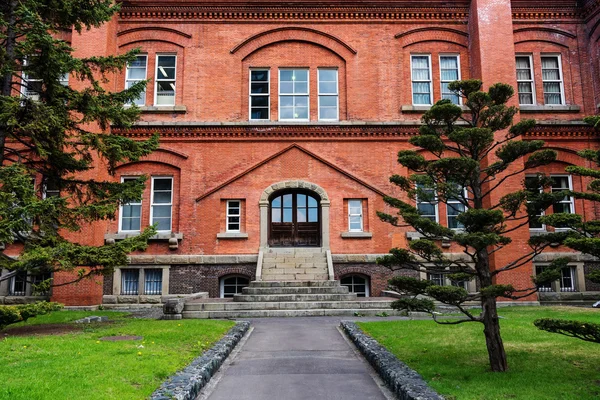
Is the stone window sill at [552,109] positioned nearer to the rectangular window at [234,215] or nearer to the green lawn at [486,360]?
the green lawn at [486,360]

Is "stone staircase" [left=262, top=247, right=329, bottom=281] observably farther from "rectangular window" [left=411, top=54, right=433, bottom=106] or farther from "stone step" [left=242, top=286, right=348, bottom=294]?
"rectangular window" [left=411, top=54, right=433, bottom=106]

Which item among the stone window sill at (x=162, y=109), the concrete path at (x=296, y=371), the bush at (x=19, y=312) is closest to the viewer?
the concrete path at (x=296, y=371)

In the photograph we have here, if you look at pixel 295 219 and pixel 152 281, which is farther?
pixel 295 219

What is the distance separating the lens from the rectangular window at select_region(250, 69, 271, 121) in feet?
61.0

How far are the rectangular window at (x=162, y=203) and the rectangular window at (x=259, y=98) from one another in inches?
165

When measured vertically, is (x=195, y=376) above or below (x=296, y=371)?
above

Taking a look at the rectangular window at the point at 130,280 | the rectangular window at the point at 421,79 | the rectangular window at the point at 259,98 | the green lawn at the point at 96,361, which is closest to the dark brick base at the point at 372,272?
the rectangular window at the point at 259,98

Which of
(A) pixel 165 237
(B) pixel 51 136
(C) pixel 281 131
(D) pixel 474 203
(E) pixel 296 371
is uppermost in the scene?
(C) pixel 281 131

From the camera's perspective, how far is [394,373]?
6391 millimetres

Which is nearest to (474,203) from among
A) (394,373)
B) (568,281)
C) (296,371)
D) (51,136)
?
(394,373)

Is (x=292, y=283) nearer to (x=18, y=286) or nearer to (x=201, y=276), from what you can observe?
(x=201, y=276)

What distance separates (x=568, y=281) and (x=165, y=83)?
680 inches

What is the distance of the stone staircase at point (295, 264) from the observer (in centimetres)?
1595

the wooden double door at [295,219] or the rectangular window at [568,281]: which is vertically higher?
the wooden double door at [295,219]
